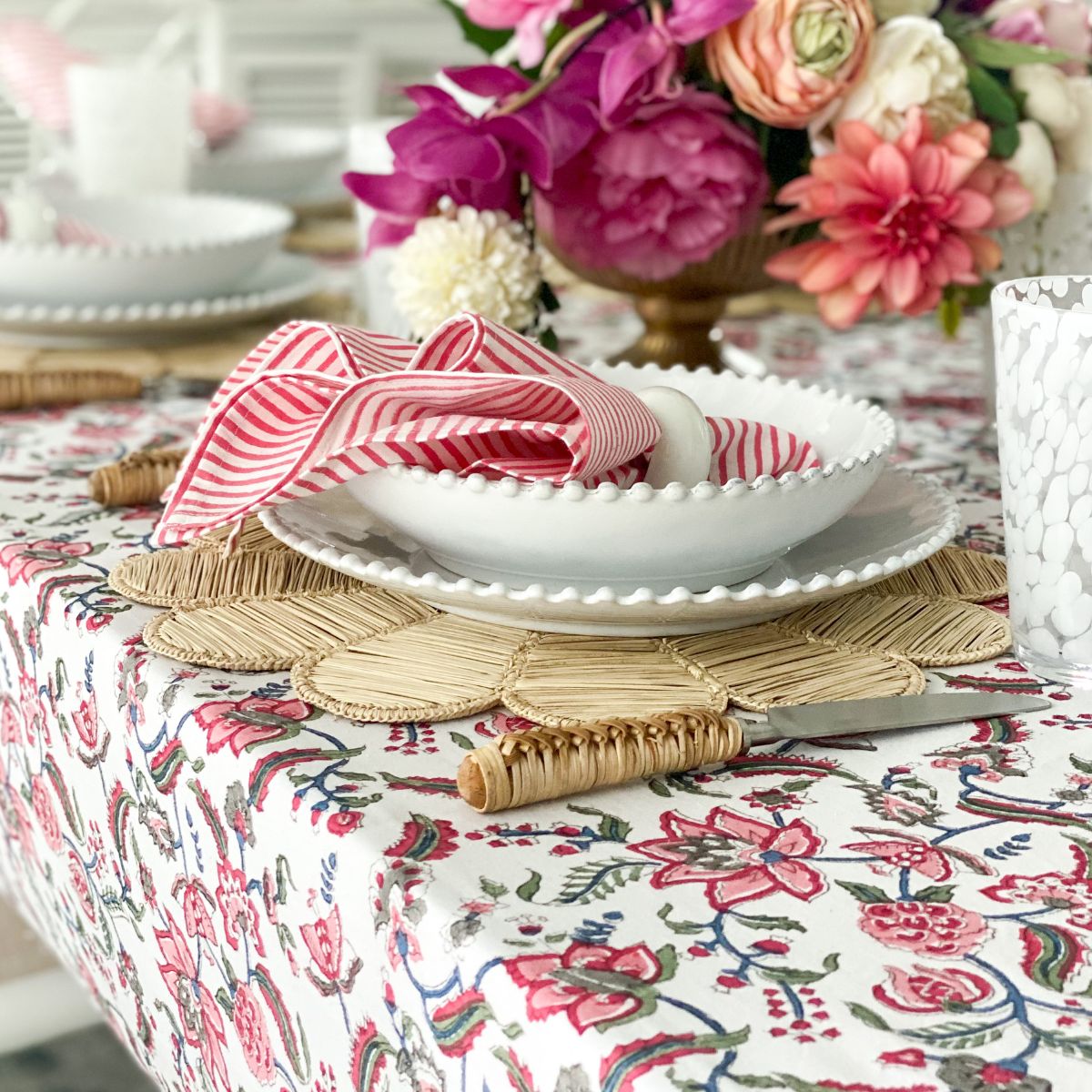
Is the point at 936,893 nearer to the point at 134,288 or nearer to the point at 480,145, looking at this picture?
the point at 480,145

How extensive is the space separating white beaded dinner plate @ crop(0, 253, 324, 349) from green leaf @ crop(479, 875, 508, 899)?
794 millimetres

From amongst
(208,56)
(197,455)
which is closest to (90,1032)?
(197,455)

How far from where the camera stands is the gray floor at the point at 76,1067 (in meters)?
1.40

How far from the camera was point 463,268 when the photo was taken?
804 mm

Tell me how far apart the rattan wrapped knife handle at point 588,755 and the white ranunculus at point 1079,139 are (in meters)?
0.56

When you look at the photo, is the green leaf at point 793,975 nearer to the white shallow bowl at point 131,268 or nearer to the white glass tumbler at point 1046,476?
the white glass tumbler at point 1046,476

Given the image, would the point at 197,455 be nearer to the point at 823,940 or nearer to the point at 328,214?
the point at 823,940

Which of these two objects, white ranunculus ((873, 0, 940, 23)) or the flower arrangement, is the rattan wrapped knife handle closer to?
the flower arrangement

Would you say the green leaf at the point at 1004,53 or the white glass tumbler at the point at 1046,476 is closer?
the white glass tumbler at the point at 1046,476

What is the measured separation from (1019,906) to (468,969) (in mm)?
145

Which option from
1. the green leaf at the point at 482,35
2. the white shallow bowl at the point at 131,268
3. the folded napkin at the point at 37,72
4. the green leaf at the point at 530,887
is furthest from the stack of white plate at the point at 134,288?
the folded napkin at the point at 37,72

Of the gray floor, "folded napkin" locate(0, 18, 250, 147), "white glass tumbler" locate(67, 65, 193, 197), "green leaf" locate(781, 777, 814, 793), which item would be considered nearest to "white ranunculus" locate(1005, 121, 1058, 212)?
"green leaf" locate(781, 777, 814, 793)

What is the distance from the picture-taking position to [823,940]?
36 cm

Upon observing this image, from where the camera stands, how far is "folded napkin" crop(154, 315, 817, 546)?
0.52 m
